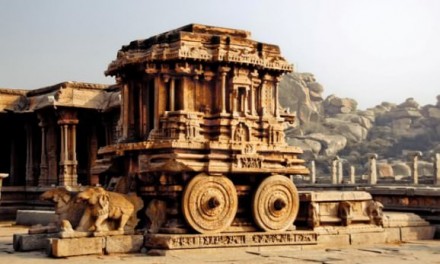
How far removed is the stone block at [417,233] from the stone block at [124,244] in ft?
20.8

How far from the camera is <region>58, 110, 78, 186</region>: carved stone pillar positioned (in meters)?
26.2

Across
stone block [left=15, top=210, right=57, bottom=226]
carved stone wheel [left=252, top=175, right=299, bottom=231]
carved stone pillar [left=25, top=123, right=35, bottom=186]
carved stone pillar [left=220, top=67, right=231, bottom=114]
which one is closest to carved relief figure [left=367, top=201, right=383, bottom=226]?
carved stone wheel [left=252, top=175, right=299, bottom=231]

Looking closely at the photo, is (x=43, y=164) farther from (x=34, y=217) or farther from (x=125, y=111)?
(x=125, y=111)

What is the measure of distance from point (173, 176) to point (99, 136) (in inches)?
707

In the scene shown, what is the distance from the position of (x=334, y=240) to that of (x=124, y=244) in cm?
443

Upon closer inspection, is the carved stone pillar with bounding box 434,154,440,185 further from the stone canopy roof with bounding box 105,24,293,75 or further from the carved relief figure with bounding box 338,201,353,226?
the stone canopy roof with bounding box 105,24,293,75

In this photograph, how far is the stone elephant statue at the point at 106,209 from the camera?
11.6m

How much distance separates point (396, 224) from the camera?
14805mm

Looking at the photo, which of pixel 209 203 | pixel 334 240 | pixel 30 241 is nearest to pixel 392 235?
pixel 334 240

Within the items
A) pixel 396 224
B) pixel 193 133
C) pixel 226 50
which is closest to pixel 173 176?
pixel 193 133

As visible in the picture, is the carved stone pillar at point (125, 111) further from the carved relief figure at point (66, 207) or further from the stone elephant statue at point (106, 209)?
the carved relief figure at point (66, 207)

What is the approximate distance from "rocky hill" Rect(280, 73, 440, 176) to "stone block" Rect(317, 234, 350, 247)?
65121 millimetres

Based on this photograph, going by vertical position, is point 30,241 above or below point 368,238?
above

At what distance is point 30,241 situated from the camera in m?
12.0
